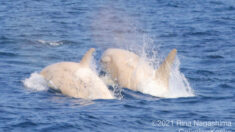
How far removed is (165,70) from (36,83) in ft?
14.0

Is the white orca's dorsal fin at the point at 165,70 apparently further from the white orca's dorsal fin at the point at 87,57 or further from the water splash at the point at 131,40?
the white orca's dorsal fin at the point at 87,57

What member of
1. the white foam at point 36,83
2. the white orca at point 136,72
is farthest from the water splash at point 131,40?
the white foam at point 36,83

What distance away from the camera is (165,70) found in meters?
18.0

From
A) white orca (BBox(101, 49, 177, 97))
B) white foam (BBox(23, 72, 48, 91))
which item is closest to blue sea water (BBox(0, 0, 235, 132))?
white foam (BBox(23, 72, 48, 91))

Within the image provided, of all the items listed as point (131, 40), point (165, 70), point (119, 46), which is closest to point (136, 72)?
point (165, 70)

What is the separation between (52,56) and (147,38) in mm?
7327

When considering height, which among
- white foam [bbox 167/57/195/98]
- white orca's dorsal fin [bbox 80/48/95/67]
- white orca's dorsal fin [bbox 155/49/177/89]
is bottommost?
white foam [bbox 167/57/195/98]

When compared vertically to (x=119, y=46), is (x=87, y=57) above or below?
below

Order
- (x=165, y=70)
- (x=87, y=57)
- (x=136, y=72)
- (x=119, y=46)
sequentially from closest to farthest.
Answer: (x=87, y=57)
(x=165, y=70)
(x=136, y=72)
(x=119, y=46)

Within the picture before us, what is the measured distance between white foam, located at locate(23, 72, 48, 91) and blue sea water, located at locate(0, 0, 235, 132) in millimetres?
213

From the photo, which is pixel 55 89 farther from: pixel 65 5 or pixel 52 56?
pixel 65 5

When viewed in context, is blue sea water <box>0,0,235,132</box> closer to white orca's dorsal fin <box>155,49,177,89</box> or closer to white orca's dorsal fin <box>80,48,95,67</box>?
white orca's dorsal fin <box>155,49,177,89</box>

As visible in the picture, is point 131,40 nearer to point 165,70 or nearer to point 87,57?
point 165,70

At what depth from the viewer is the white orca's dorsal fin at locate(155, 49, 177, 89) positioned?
17656mm
